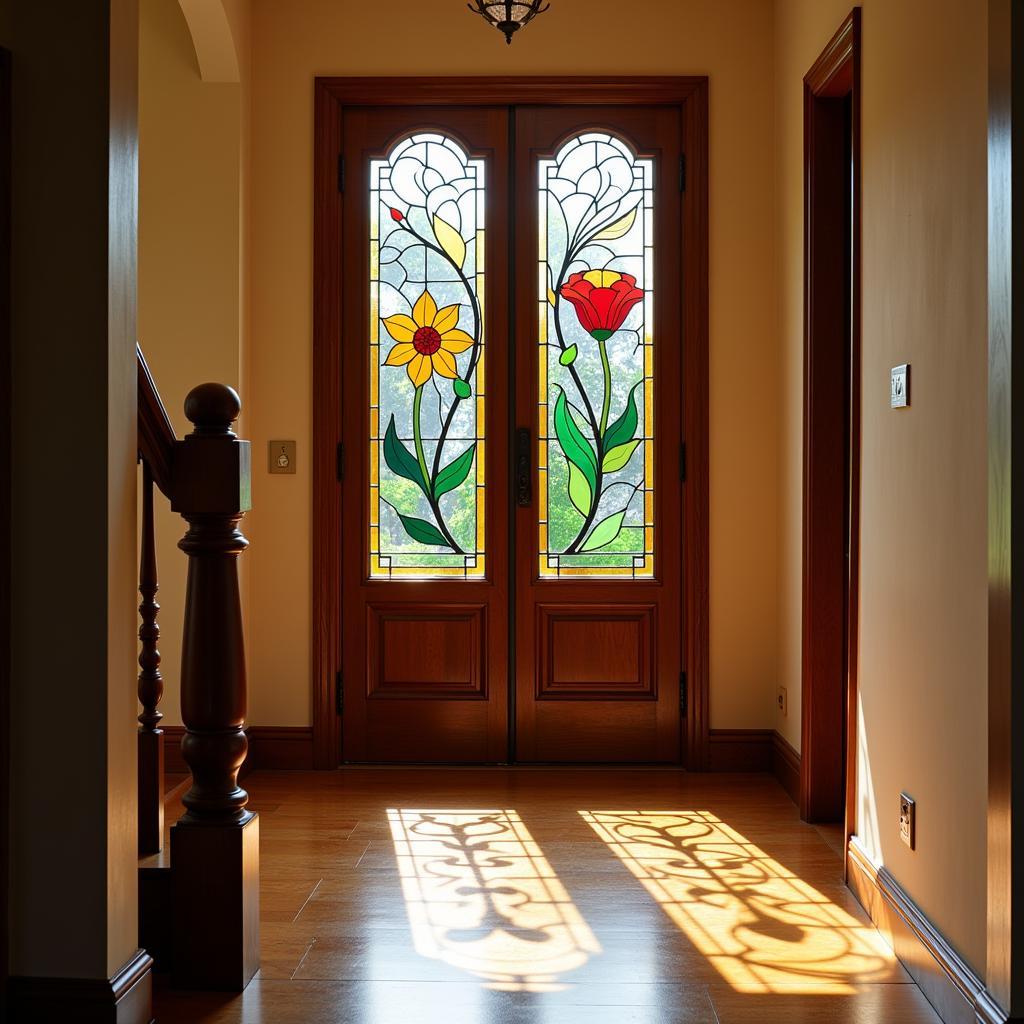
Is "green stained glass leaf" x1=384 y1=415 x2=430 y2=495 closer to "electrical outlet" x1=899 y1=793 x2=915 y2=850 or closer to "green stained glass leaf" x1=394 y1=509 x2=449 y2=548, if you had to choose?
"green stained glass leaf" x1=394 y1=509 x2=449 y2=548

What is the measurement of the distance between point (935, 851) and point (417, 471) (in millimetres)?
2585

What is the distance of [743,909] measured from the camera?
326cm

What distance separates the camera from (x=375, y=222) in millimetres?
4820

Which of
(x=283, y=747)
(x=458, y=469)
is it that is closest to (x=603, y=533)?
(x=458, y=469)

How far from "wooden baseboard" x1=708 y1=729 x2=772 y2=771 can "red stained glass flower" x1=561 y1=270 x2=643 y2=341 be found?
60.9 inches

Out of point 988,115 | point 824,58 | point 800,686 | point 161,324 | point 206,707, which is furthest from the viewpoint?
point 161,324

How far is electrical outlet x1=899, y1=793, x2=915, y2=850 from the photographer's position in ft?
9.50

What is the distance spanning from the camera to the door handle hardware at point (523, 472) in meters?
4.80

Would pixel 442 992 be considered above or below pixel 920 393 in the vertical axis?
below

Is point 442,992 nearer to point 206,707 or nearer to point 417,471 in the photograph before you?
point 206,707

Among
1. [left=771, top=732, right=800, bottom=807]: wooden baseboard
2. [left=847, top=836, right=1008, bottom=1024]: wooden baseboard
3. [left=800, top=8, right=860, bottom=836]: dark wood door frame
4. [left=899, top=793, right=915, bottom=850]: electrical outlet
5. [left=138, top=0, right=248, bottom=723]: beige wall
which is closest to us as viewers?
[left=847, top=836, right=1008, bottom=1024]: wooden baseboard

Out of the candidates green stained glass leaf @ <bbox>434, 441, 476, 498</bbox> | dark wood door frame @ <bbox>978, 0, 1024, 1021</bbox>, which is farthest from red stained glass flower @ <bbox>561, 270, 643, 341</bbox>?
dark wood door frame @ <bbox>978, 0, 1024, 1021</bbox>

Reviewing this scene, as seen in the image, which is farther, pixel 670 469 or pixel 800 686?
pixel 670 469

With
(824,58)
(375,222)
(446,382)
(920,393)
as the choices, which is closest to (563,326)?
(446,382)
